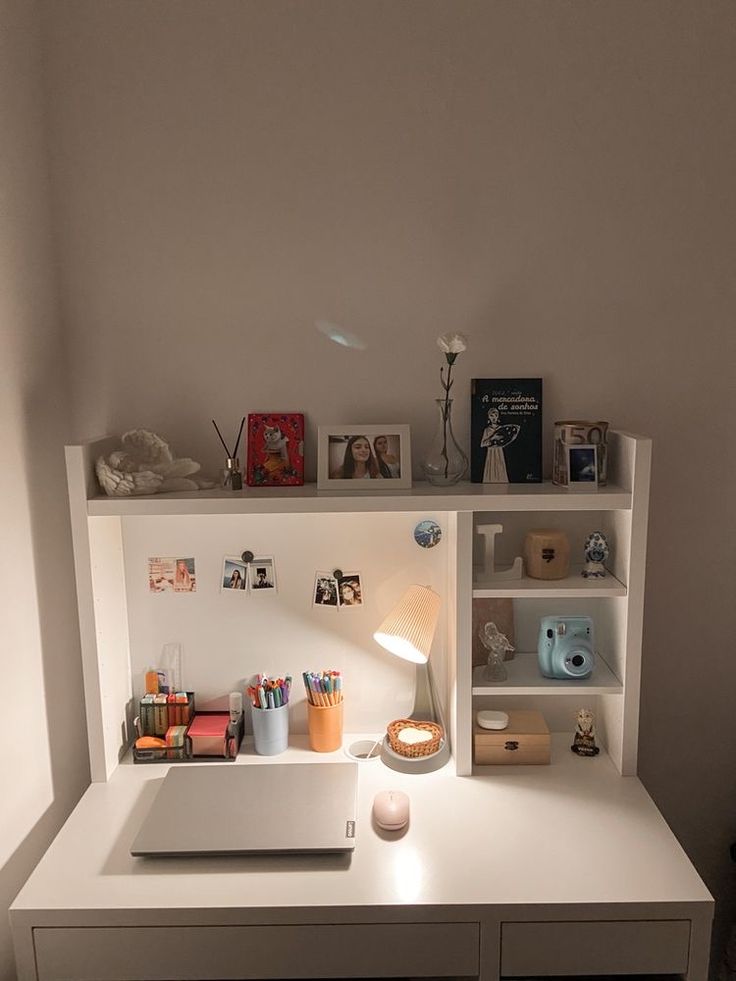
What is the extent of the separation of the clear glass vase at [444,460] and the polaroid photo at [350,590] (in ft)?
1.03

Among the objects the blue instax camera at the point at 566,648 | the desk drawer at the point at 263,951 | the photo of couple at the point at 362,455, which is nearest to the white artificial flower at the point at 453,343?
the photo of couple at the point at 362,455

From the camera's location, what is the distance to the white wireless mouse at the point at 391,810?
63.0 inches

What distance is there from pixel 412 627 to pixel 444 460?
15.4 inches

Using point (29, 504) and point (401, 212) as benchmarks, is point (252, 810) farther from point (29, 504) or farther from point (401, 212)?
point (401, 212)

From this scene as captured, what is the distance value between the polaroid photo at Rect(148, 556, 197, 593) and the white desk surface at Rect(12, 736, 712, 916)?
468mm

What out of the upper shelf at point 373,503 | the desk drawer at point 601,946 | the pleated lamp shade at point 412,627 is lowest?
the desk drawer at point 601,946

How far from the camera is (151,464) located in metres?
1.84

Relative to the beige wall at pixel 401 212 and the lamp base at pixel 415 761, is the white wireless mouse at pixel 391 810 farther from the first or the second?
the beige wall at pixel 401 212

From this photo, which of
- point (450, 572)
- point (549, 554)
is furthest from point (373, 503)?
point (549, 554)

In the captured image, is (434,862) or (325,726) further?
(325,726)

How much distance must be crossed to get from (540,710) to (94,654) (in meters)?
1.09

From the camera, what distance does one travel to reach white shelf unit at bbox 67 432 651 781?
174 centimetres

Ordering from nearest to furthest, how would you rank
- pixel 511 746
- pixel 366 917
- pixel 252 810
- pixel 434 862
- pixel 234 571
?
pixel 366 917
pixel 434 862
pixel 252 810
pixel 511 746
pixel 234 571

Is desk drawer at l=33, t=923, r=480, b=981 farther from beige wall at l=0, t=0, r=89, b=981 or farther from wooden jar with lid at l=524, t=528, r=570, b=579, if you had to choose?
wooden jar with lid at l=524, t=528, r=570, b=579
